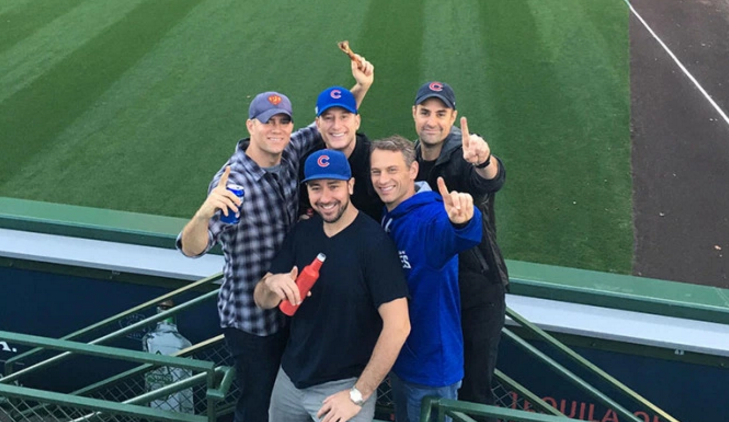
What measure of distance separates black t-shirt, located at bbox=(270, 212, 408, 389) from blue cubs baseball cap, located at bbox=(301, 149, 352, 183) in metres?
0.22

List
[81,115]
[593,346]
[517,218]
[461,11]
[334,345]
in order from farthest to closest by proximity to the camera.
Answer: [461,11], [81,115], [517,218], [593,346], [334,345]

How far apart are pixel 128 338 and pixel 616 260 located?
4752mm

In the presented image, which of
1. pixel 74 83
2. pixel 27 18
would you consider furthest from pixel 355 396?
pixel 27 18

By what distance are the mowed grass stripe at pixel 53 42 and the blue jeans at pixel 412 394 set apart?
8.42 m

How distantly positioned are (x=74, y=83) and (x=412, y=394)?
27.5ft

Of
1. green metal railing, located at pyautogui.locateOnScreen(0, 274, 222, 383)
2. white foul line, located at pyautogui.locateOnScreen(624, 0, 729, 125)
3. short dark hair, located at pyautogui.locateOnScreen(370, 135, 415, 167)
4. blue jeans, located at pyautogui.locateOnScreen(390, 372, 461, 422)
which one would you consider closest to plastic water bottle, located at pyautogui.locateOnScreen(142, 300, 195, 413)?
green metal railing, located at pyautogui.locateOnScreen(0, 274, 222, 383)

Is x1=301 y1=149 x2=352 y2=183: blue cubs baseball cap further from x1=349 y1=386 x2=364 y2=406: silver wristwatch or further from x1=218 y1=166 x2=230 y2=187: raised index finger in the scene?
x1=349 y1=386 x2=364 y2=406: silver wristwatch

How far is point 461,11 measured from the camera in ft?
40.3

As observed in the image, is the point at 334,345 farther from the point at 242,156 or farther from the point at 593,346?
the point at 593,346

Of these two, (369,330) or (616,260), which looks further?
(616,260)

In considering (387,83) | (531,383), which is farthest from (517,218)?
(387,83)

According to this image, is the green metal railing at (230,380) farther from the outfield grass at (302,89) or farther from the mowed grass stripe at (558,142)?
the mowed grass stripe at (558,142)

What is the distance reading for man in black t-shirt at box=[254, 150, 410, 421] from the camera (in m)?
2.70

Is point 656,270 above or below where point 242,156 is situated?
below
